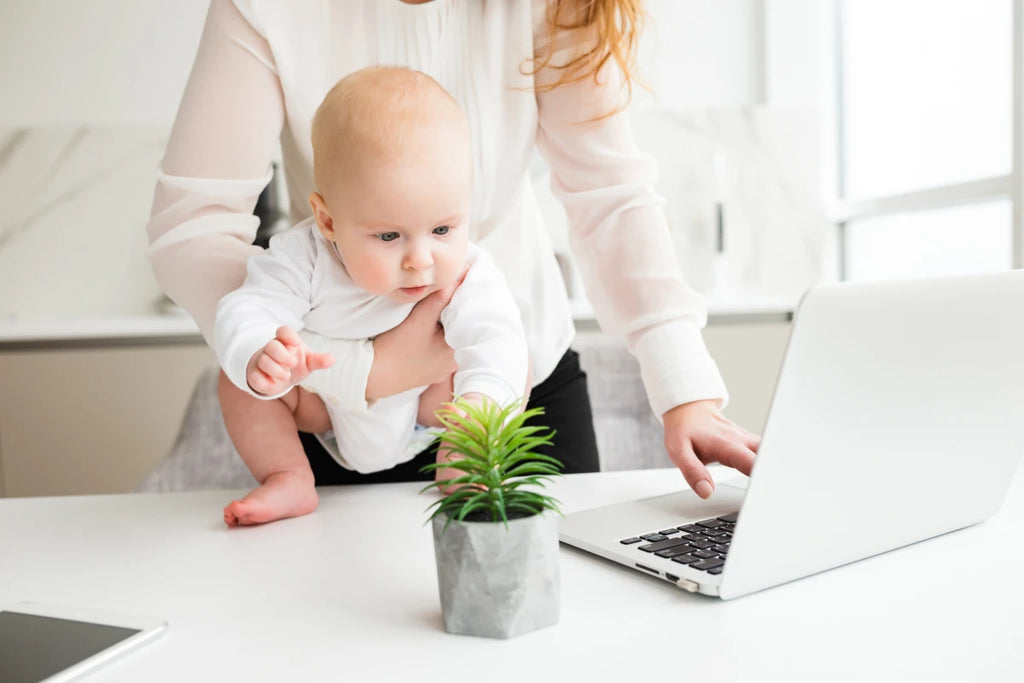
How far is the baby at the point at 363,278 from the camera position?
881 mm

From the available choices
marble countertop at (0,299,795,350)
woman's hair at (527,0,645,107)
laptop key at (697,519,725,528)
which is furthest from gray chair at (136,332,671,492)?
laptop key at (697,519,725,528)

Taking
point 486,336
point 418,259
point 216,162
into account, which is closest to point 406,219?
point 418,259

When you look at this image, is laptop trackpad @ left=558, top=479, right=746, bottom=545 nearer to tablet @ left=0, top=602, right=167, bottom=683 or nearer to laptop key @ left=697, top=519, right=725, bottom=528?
laptop key @ left=697, top=519, right=725, bottom=528

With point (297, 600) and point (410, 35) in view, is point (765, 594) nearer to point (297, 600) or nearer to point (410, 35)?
point (297, 600)

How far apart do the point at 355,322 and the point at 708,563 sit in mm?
534

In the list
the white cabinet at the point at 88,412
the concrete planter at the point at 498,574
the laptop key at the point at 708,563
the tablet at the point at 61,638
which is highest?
the concrete planter at the point at 498,574

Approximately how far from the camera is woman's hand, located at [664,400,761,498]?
2.91 ft

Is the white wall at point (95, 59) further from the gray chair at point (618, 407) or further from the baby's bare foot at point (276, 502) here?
the baby's bare foot at point (276, 502)

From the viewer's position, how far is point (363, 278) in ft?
3.07

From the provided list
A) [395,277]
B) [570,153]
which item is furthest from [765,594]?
[570,153]

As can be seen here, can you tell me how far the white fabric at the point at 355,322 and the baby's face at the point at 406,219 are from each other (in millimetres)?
63

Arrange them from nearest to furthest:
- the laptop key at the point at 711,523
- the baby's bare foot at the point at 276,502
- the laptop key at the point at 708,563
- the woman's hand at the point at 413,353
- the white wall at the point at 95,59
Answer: the laptop key at the point at 708,563
the laptop key at the point at 711,523
the baby's bare foot at the point at 276,502
the woman's hand at the point at 413,353
the white wall at the point at 95,59

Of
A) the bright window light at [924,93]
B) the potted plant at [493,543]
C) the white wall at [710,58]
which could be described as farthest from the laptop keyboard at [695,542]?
the white wall at [710,58]

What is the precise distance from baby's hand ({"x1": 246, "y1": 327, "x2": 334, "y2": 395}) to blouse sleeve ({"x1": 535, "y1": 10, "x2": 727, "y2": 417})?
16.9 inches
